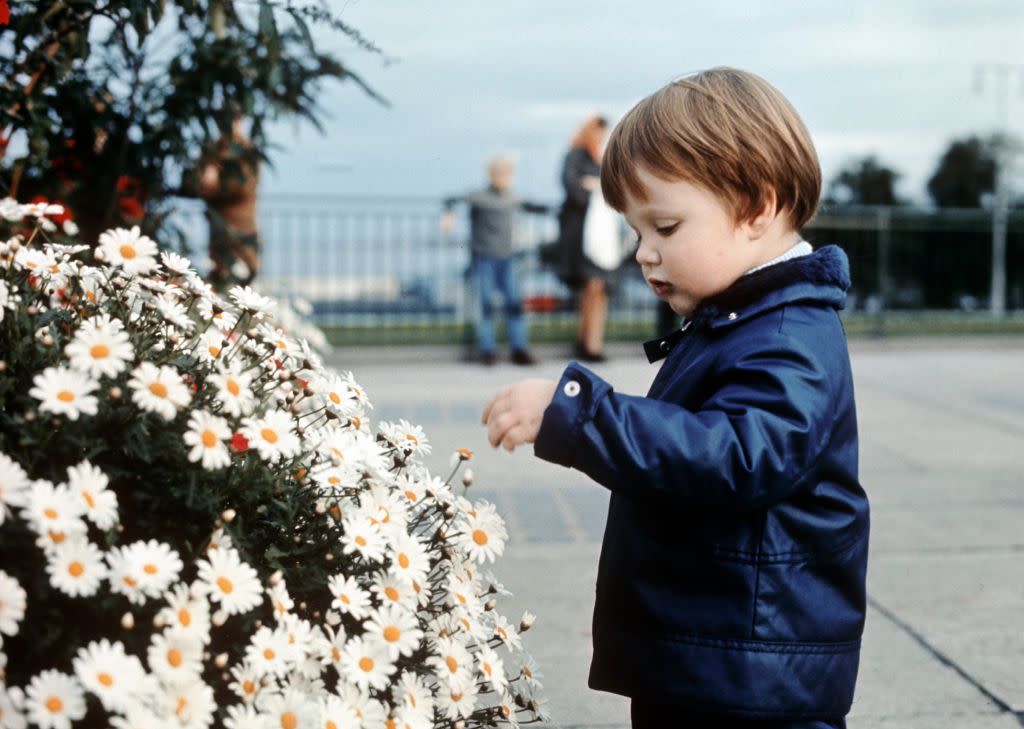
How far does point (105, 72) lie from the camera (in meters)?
3.32

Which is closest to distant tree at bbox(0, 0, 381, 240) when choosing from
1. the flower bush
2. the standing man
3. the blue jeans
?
the standing man

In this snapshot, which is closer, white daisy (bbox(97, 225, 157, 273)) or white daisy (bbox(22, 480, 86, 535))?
white daisy (bbox(22, 480, 86, 535))

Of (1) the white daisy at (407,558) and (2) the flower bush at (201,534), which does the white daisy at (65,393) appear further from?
(1) the white daisy at (407,558)

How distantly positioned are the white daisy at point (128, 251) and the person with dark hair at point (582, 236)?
311 inches

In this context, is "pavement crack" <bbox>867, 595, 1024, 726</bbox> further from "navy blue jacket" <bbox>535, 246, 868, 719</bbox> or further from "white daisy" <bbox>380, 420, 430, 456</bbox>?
"white daisy" <bbox>380, 420, 430, 456</bbox>

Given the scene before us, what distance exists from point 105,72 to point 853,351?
8578 mm

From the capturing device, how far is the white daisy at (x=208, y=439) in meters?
1.49

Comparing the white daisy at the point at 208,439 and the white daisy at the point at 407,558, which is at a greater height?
the white daisy at the point at 208,439

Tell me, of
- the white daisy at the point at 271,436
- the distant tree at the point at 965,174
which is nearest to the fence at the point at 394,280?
the white daisy at the point at 271,436

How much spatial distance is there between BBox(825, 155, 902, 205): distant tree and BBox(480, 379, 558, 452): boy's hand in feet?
166

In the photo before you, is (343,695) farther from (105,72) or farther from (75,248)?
(105,72)

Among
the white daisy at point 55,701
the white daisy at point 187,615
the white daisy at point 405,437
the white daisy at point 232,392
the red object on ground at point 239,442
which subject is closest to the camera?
the white daisy at point 55,701

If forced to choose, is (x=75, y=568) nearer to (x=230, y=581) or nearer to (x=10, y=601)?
(x=10, y=601)

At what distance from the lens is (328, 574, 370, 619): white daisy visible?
1617mm
